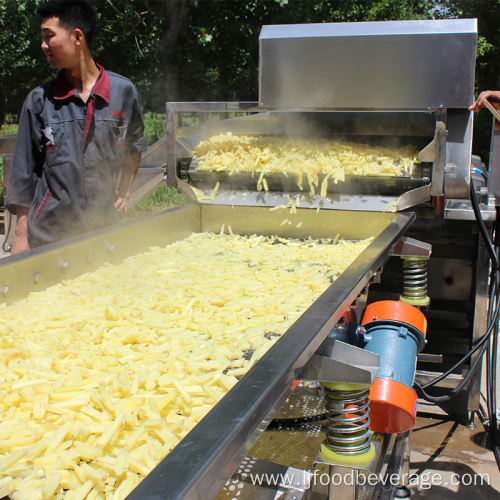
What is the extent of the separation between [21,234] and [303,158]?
199 cm

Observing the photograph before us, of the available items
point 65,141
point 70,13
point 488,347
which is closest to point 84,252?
point 65,141

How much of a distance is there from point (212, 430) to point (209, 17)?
51.7 feet

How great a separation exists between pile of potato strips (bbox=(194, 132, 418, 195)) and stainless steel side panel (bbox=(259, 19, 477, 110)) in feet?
1.04

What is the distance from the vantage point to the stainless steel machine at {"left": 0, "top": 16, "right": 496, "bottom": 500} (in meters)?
2.66

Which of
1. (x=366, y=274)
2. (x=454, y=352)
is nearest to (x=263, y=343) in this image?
(x=366, y=274)

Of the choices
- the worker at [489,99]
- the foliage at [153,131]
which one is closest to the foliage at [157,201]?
the foliage at [153,131]

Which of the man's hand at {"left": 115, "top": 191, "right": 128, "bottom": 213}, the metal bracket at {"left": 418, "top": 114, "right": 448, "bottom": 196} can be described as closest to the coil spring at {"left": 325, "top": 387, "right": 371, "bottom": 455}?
the metal bracket at {"left": 418, "top": 114, "right": 448, "bottom": 196}

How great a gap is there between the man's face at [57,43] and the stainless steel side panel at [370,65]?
53.5 inches

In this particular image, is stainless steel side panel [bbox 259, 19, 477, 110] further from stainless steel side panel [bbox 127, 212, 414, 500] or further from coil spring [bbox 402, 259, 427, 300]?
stainless steel side panel [bbox 127, 212, 414, 500]

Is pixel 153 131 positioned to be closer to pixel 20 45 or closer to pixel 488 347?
pixel 20 45

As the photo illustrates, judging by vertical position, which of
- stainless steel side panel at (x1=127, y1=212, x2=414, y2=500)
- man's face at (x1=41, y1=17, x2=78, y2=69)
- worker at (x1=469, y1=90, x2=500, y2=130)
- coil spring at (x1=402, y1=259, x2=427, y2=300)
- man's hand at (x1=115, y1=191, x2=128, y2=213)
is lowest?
coil spring at (x1=402, y1=259, x2=427, y2=300)

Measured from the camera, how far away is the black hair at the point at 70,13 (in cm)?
319

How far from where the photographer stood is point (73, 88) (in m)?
3.35

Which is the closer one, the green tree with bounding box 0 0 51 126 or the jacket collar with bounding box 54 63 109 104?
the jacket collar with bounding box 54 63 109 104
